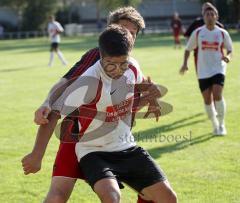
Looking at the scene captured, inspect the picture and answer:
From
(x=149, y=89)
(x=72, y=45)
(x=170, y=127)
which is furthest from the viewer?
(x=72, y=45)

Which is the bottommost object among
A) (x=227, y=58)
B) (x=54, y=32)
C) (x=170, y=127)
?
(x=54, y=32)

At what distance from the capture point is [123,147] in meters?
4.40

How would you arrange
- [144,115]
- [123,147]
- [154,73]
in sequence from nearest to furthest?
[123,147], [144,115], [154,73]

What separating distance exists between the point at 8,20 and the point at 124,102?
70881mm

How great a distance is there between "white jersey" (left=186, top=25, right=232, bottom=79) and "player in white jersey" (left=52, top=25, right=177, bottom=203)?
18.4ft

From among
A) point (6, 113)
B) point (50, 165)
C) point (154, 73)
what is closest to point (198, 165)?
point (50, 165)

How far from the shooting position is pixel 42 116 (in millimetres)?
3990

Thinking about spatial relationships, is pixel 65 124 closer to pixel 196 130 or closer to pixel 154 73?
pixel 196 130

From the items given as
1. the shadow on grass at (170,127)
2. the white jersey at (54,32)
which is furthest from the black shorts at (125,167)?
the white jersey at (54,32)

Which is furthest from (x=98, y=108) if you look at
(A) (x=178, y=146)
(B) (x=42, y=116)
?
(A) (x=178, y=146)

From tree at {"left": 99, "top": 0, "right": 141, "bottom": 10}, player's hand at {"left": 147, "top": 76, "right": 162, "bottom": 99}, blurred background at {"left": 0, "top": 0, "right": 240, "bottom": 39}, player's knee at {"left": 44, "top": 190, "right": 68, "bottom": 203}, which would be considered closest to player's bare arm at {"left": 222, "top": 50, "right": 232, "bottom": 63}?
player's hand at {"left": 147, "top": 76, "right": 162, "bottom": 99}

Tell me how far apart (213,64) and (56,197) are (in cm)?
617

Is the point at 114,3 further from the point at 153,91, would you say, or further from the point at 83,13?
the point at 153,91

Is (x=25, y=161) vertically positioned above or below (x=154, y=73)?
above
